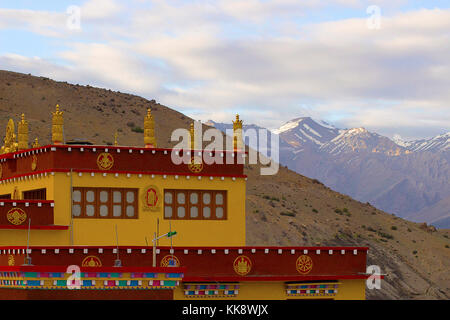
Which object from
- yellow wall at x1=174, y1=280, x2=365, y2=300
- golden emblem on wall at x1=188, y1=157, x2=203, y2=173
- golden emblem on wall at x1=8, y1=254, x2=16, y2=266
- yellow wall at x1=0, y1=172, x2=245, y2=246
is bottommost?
yellow wall at x1=174, y1=280, x2=365, y2=300

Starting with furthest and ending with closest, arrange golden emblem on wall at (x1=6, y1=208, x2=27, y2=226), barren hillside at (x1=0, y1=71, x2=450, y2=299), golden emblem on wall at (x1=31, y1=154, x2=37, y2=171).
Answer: barren hillside at (x1=0, y1=71, x2=450, y2=299)
golden emblem on wall at (x1=31, y1=154, x2=37, y2=171)
golden emblem on wall at (x1=6, y1=208, x2=27, y2=226)

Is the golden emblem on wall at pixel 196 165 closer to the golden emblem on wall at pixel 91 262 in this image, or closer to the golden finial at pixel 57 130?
the golden finial at pixel 57 130

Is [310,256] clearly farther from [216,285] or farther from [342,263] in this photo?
[216,285]

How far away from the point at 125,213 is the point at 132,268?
22.1 feet

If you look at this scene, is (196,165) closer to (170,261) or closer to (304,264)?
(170,261)

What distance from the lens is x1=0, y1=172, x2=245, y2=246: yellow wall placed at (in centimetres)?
3853

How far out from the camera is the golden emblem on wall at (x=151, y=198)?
131 ft

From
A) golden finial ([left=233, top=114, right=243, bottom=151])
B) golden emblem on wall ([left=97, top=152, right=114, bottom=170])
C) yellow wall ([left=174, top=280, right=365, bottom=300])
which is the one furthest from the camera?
golden finial ([left=233, top=114, right=243, bottom=151])

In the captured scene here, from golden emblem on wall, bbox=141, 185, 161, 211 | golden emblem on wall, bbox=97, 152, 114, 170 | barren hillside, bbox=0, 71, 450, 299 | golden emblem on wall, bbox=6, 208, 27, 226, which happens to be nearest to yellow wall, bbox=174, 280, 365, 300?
golden emblem on wall, bbox=141, 185, 161, 211

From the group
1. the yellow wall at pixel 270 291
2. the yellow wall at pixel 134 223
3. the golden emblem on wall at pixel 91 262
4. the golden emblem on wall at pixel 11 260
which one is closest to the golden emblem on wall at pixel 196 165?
the yellow wall at pixel 134 223

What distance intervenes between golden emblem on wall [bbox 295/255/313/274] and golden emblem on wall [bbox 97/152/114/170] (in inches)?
338

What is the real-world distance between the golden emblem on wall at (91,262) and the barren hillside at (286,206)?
51.0 meters

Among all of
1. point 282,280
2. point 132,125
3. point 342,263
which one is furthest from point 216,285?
point 132,125

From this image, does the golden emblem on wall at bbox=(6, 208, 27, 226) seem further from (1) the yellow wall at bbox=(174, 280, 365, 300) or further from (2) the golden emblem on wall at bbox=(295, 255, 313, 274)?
(2) the golden emblem on wall at bbox=(295, 255, 313, 274)
